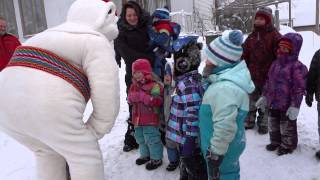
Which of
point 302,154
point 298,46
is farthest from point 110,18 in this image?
point 302,154

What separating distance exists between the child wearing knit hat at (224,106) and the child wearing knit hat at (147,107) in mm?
1045

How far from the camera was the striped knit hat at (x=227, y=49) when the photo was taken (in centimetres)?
288

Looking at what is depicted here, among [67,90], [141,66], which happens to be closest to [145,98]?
[141,66]

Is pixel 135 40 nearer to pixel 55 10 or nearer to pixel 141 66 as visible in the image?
pixel 141 66

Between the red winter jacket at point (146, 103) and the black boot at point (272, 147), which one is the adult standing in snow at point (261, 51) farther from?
the red winter jacket at point (146, 103)

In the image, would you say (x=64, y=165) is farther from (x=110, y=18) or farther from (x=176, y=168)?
(x=176, y=168)

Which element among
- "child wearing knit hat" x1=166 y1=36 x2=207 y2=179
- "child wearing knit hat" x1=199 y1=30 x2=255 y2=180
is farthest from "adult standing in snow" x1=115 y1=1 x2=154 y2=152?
"child wearing knit hat" x1=199 y1=30 x2=255 y2=180

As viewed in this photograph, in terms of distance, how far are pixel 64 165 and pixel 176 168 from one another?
168 centimetres

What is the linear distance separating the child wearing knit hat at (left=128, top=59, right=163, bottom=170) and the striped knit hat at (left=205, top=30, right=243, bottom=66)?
116cm

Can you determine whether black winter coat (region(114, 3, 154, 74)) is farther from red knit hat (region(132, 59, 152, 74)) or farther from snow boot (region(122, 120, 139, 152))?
snow boot (region(122, 120, 139, 152))

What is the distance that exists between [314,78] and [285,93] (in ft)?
1.23

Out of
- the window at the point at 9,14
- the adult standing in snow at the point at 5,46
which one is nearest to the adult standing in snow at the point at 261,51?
the adult standing in snow at the point at 5,46

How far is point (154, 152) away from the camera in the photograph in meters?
4.20

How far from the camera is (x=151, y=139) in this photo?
4.13 meters
